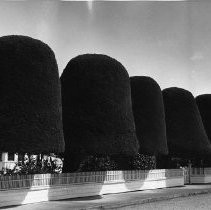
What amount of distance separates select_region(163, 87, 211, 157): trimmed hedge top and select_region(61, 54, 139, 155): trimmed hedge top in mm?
8199

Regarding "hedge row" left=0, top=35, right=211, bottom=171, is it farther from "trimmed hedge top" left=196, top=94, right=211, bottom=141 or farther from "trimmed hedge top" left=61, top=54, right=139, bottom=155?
"trimmed hedge top" left=196, top=94, right=211, bottom=141

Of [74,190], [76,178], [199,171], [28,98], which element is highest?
[28,98]

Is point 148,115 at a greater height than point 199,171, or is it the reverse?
point 148,115

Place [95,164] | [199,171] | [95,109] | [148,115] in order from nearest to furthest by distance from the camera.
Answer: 1. [95,109]
2. [95,164]
3. [148,115]
4. [199,171]

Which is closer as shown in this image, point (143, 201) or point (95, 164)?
point (143, 201)

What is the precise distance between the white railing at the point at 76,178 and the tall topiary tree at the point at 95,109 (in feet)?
4.22

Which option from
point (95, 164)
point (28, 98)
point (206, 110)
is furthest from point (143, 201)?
point (206, 110)

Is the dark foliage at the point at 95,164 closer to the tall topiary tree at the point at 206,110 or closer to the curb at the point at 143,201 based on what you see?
the curb at the point at 143,201

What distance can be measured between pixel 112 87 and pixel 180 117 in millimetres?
10007

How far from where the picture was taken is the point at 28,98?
1614 centimetres

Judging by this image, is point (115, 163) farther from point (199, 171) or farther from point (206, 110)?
point (206, 110)

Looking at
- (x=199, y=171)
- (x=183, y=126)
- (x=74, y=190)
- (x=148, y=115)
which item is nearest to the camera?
(x=74, y=190)

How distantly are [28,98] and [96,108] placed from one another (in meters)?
4.77

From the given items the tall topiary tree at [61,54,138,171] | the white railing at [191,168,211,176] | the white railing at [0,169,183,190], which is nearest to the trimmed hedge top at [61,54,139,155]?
the tall topiary tree at [61,54,138,171]
